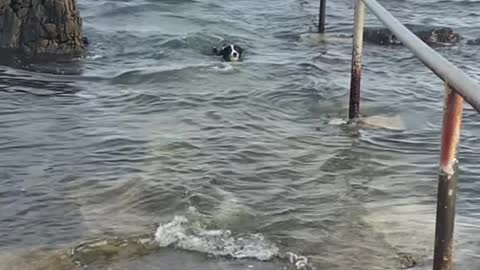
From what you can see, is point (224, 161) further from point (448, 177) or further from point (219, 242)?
point (448, 177)

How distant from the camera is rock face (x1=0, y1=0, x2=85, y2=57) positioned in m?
10.9

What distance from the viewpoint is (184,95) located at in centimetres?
900

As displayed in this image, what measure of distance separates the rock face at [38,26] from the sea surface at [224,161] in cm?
48

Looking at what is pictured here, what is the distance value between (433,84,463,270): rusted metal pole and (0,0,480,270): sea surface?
0.99m

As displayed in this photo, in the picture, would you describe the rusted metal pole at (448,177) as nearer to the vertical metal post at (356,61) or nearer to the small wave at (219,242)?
the small wave at (219,242)

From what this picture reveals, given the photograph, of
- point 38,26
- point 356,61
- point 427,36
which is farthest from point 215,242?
point 427,36

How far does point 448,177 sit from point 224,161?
334cm

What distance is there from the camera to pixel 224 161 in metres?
6.73

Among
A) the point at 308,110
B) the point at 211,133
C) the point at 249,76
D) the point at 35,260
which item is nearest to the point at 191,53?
the point at 249,76

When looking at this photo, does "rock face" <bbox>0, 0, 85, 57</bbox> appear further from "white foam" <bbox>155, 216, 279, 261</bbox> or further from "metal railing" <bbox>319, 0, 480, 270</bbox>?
"metal railing" <bbox>319, 0, 480, 270</bbox>

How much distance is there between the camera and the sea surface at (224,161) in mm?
4953

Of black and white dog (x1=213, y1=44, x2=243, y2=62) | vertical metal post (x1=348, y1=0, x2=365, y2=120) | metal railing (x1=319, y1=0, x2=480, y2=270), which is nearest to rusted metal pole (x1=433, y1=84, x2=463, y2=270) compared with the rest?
metal railing (x1=319, y1=0, x2=480, y2=270)

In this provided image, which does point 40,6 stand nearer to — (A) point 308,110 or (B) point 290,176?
(A) point 308,110

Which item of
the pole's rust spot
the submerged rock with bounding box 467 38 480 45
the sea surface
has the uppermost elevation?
the pole's rust spot
